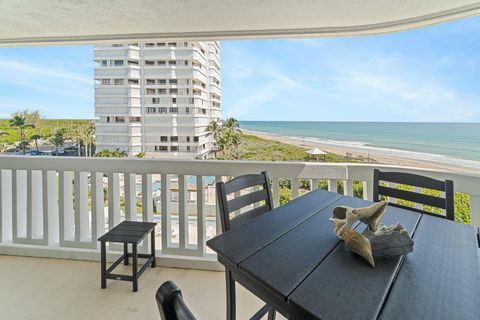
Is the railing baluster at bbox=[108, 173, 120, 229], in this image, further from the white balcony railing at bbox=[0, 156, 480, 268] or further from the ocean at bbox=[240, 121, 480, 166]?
the ocean at bbox=[240, 121, 480, 166]

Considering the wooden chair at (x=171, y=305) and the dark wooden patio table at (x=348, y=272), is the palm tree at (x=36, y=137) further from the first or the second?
the wooden chair at (x=171, y=305)

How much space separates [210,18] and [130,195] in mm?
1893

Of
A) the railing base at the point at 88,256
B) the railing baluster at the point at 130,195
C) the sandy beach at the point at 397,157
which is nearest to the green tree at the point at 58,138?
the railing base at the point at 88,256

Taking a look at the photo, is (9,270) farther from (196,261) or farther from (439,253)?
(439,253)

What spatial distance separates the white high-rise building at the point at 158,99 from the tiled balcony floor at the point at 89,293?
178 cm

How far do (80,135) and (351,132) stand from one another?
2350 centimetres

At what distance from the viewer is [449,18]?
7.11ft

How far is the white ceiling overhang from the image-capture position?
80.4 inches

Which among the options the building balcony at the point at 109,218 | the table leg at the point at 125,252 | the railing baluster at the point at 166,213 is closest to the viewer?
the building balcony at the point at 109,218

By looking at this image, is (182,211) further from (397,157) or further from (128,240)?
(397,157)

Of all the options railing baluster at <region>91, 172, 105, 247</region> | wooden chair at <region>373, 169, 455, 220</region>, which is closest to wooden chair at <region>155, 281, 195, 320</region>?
wooden chair at <region>373, 169, 455, 220</region>

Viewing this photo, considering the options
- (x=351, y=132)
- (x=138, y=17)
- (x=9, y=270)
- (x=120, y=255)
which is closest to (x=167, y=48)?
(x=138, y=17)

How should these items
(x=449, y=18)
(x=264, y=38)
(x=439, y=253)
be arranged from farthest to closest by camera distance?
1. (x=264, y=38)
2. (x=449, y=18)
3. (x=439, y=253)

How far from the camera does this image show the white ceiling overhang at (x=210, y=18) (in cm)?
204
